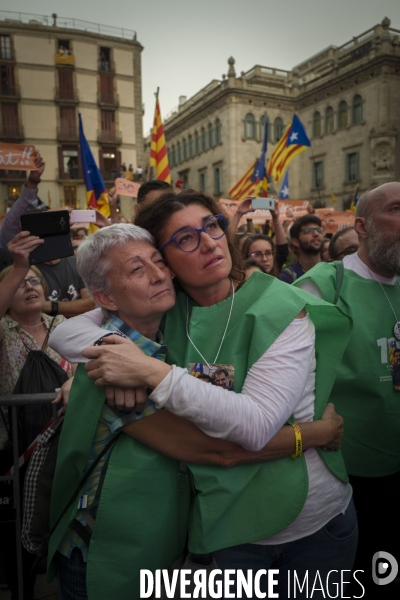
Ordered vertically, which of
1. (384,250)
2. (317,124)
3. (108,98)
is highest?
(108,98)

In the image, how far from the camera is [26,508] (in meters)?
1.81

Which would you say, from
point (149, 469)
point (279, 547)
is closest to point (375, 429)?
point (279, 547)

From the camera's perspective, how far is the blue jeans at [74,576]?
1588mm

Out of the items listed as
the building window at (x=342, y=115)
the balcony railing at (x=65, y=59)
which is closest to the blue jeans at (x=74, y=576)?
the building window at (x=342, y=115)

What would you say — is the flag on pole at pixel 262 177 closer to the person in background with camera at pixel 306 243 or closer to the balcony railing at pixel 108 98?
the person in background with camera at pixel 306 243

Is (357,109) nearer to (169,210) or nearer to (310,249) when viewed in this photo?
(310,249)

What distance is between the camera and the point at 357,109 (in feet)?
95.1

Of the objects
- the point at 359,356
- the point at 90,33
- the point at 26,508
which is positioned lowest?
the point at 26,508

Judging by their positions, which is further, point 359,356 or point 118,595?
point 359,356

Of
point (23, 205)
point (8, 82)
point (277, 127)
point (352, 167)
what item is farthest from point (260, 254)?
point (8, 82)

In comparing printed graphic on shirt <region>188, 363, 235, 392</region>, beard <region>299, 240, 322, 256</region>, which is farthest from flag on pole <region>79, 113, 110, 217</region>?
printed graphic on shirt <region>188, 363, 235, 392</region>

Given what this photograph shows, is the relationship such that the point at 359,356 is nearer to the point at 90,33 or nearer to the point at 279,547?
the point at 279,547

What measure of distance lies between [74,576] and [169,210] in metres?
1.42

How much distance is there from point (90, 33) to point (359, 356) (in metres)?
38.2
